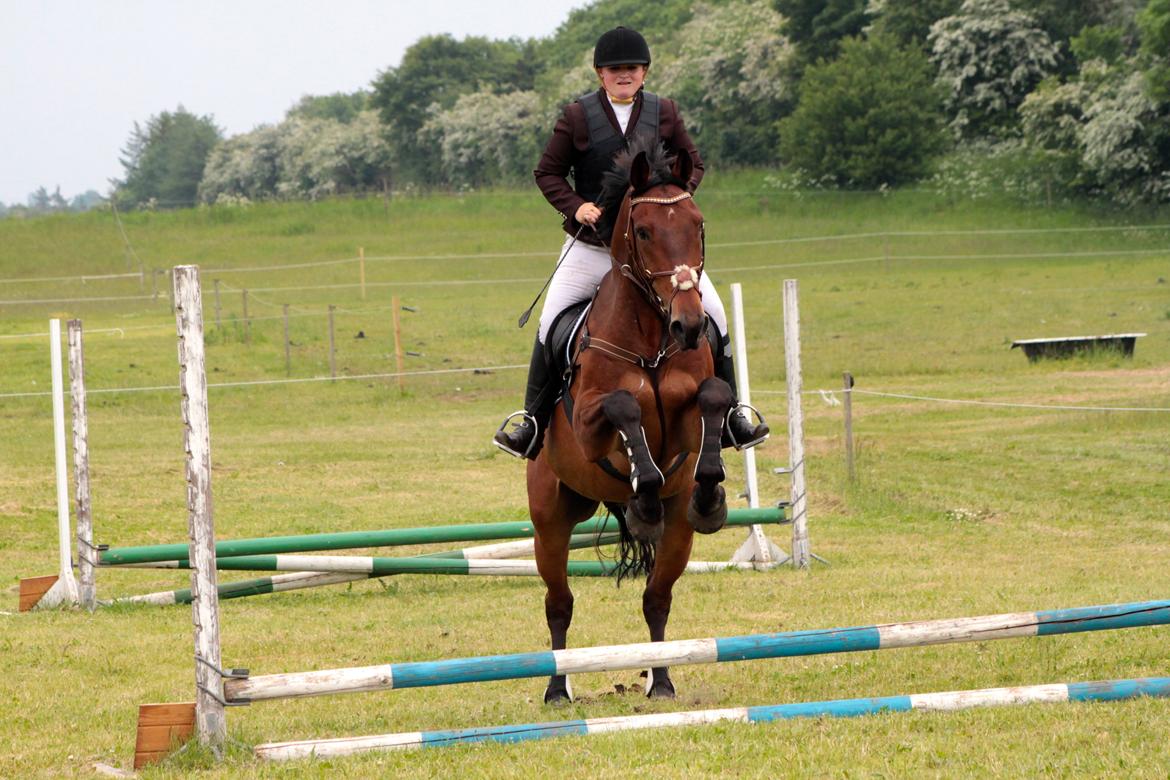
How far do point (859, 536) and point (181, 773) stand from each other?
786cm

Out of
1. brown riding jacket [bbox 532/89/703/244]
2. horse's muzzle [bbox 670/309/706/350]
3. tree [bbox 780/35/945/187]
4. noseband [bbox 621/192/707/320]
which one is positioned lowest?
horse's muzzle [bbox 670/309/706/350]

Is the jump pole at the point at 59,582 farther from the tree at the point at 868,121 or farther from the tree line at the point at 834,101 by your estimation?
the tree at the point at 868,121

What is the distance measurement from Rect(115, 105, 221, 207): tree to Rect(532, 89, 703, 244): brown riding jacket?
115m

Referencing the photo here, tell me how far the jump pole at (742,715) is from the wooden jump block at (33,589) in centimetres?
492

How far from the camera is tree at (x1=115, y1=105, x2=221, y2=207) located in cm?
12256

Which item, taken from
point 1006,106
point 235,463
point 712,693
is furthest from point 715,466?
point 1006,106

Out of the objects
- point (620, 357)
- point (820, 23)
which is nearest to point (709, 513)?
point (620, 357)

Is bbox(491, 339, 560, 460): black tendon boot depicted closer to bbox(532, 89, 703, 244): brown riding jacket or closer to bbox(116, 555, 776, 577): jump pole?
bbox(532, 89, 703, 244): brown riding jacket

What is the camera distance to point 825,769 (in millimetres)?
5027

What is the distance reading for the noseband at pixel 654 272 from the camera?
19.0 ft

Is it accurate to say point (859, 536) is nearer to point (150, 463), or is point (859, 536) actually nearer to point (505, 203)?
point (150, 463)

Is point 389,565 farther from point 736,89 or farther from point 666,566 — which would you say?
point 736,89

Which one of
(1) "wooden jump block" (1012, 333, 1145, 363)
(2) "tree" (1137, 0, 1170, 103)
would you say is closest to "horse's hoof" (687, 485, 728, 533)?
(1) "wooden jump block" (1012, 333, 1145, 363)

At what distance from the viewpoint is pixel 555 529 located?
23.9 feet
